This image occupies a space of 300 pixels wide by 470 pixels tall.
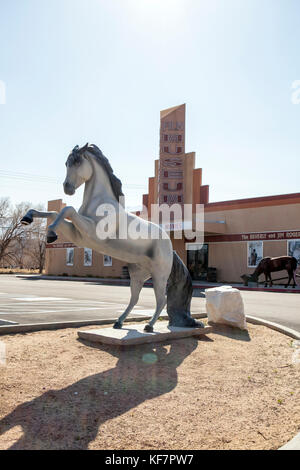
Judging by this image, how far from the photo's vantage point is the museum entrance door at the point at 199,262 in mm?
26408

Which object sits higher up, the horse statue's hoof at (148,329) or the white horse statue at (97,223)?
the white horse statue at (97,223)

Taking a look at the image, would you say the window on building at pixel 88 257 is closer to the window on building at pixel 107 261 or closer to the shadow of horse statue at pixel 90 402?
the window on building at pixel 107 261

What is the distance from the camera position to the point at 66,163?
4.57 m

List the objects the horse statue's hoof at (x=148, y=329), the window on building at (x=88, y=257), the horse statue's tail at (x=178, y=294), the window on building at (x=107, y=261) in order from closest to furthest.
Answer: the horse statue's hoof at (x=148, y=329), the horse statue's tail at (x=178, y=294), the window on building at (x=107, y=261), the window on building at (x=88, y=257)

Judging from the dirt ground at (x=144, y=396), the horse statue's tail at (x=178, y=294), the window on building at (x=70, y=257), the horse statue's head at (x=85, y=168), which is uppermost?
the horse statue's head at (x=85, y=168)

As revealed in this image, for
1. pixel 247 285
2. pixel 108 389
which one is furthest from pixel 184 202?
pixel 108 389

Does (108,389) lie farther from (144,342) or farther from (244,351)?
(244,351)

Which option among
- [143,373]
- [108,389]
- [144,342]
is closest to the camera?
[108,389]

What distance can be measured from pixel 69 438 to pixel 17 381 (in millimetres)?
1198

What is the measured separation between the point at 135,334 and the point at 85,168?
223cm

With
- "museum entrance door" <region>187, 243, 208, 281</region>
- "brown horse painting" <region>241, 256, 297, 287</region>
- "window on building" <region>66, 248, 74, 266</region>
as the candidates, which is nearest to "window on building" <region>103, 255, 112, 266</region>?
"window on building" <region>66, 248, 74, 266</region>

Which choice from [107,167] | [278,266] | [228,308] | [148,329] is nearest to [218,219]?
[278,266]

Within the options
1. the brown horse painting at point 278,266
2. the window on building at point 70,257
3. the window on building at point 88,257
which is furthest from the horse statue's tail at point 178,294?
the window on building at point 70,257

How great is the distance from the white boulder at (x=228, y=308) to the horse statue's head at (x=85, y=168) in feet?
9.59
